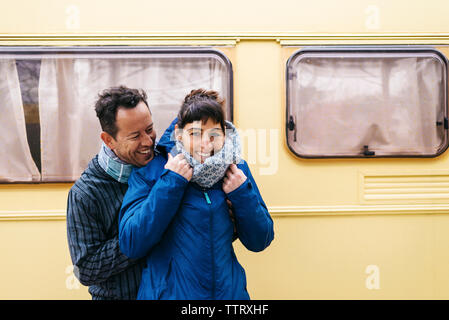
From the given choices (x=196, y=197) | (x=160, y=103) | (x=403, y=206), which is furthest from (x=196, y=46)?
(x=403, y=206)

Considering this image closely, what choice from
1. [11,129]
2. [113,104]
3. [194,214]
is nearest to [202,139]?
[194,214]

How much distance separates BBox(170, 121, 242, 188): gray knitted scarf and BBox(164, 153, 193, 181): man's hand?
0.06 feet

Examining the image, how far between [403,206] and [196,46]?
5.62 feet

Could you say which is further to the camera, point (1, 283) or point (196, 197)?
point (1, 283)

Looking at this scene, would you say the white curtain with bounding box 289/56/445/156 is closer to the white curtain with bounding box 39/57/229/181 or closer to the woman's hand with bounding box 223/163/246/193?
the white curtain with bounding box 39/57/229/181

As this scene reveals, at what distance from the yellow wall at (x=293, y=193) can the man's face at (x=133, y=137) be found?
0.93 meters

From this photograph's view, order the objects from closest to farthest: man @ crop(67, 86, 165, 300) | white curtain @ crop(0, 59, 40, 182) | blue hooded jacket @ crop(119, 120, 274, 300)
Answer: blue hooded jacket @ crop(119, 120, 274, 300), man @ crop(67, 86, 165, 300), white curtain @ crop(0, 59, 40, 182)

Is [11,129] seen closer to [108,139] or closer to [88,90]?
[88,90]

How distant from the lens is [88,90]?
2266mm

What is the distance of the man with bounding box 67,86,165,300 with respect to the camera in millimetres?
1404

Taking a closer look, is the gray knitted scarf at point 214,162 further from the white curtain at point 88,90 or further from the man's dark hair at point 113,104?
the white curtain at point 88,90

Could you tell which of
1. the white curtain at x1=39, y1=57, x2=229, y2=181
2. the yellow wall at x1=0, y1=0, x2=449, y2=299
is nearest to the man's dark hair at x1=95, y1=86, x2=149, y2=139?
the white curtain at x1=39, y1=57, x2=229, y2=181

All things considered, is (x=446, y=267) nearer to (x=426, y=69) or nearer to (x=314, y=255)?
(x=314, y=255)

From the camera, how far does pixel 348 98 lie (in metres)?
2.32
